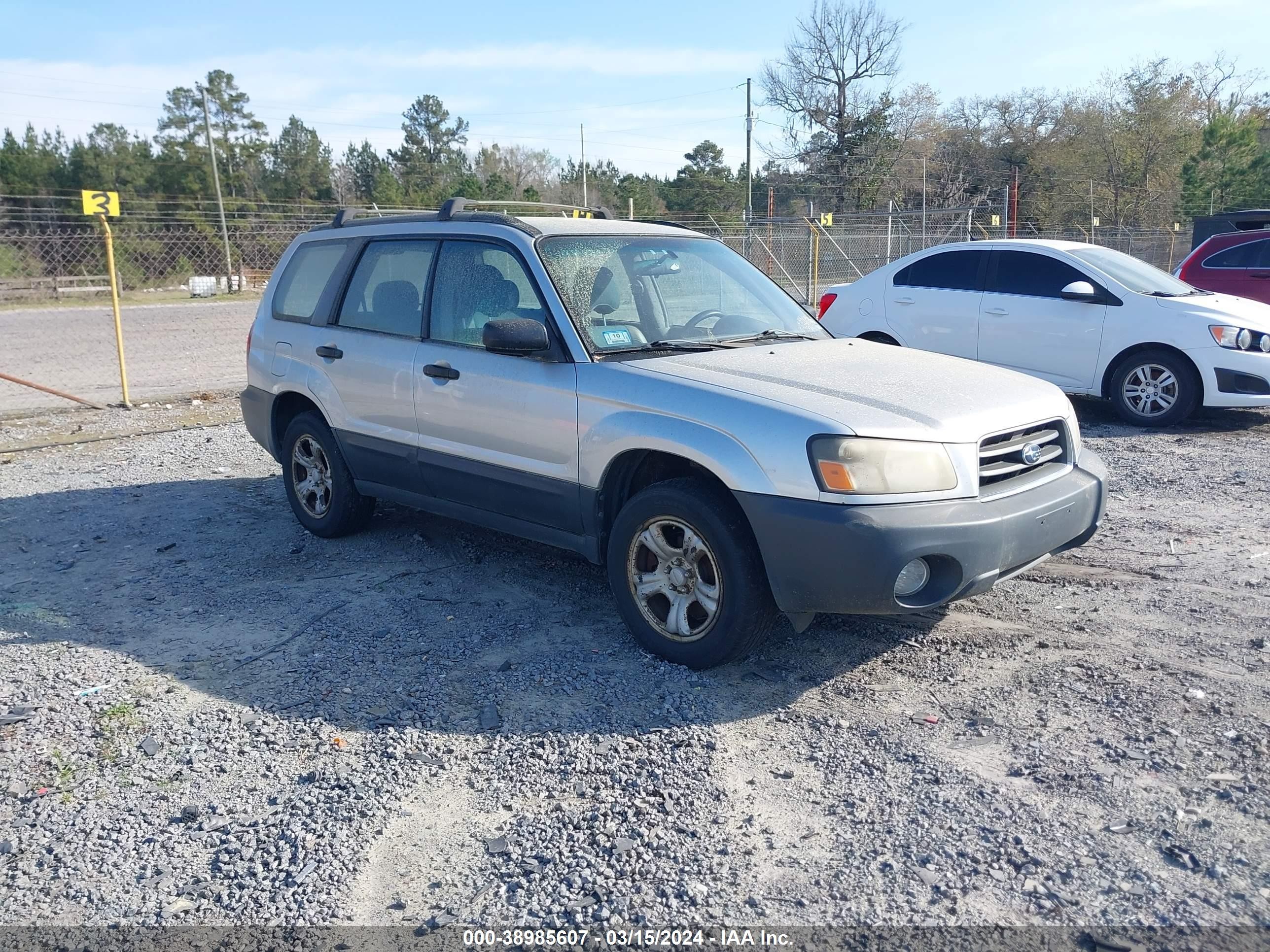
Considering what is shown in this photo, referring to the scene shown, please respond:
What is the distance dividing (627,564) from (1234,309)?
23.0ft

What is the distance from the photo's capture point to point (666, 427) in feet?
13.8

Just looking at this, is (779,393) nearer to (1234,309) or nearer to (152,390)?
(1234,309)

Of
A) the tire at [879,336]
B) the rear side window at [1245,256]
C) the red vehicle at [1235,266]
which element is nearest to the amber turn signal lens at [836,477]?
the tire at [879,336]

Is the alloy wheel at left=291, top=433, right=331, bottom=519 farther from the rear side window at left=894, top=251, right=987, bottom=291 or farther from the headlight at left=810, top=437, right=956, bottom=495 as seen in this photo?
the rear side window at left=894, top=251, right=987, bottom=291

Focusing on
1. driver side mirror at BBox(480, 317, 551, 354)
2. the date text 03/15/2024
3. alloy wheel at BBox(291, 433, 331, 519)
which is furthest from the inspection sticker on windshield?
the date text 03/15/2024

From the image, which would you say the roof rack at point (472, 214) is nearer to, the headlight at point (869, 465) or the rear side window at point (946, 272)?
the headlight at point (869, 465)

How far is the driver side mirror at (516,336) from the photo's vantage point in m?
4.53

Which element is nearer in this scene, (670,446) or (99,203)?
(670,446)

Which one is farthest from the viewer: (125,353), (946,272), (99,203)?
(125,353)

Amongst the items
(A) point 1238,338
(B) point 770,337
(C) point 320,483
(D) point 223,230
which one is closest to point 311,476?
(C) point 320,483

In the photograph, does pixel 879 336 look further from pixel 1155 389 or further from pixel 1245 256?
pixel 1245 256

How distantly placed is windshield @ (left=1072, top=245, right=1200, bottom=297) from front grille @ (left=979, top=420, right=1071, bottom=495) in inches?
208

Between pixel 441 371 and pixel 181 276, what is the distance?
36.4 metres

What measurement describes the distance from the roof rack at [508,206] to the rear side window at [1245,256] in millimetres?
8937
